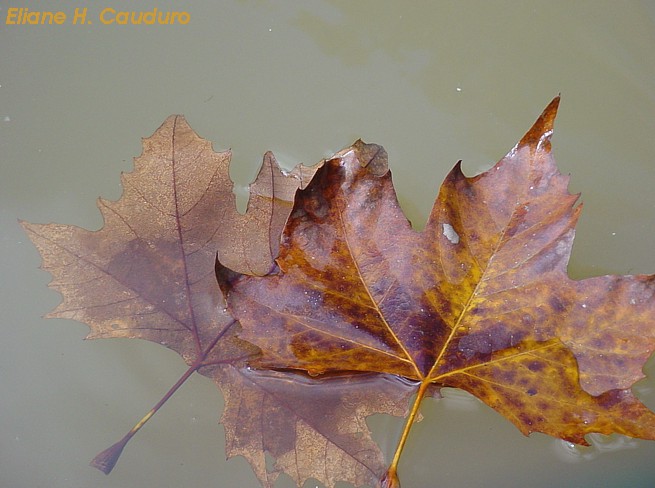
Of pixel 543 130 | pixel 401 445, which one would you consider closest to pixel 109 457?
pixel 401 445

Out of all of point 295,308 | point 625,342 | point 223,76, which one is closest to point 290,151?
point 223,76

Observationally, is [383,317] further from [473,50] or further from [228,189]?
[473,50]

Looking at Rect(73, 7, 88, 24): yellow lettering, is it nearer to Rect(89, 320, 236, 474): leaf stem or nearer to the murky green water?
the murky green water

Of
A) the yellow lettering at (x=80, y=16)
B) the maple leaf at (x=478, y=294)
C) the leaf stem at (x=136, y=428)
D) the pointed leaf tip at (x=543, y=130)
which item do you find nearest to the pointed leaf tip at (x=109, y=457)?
the leaf stem at (x=136, y=428)

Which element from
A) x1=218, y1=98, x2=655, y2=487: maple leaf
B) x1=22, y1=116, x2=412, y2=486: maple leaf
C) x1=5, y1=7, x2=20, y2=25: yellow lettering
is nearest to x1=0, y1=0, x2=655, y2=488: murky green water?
x1=5, y1=7, x2=20, y2=25: yellow lettering

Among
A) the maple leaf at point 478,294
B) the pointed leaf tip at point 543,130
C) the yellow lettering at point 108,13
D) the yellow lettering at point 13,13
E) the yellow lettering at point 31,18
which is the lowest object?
the maple leaf at point 478,294

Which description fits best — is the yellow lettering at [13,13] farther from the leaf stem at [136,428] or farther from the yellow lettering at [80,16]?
the leaf stem at [136,428]

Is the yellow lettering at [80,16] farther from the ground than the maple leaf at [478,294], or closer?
farther from the ground

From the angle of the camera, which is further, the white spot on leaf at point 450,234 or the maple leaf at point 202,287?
the maple leaf at point 202,287
